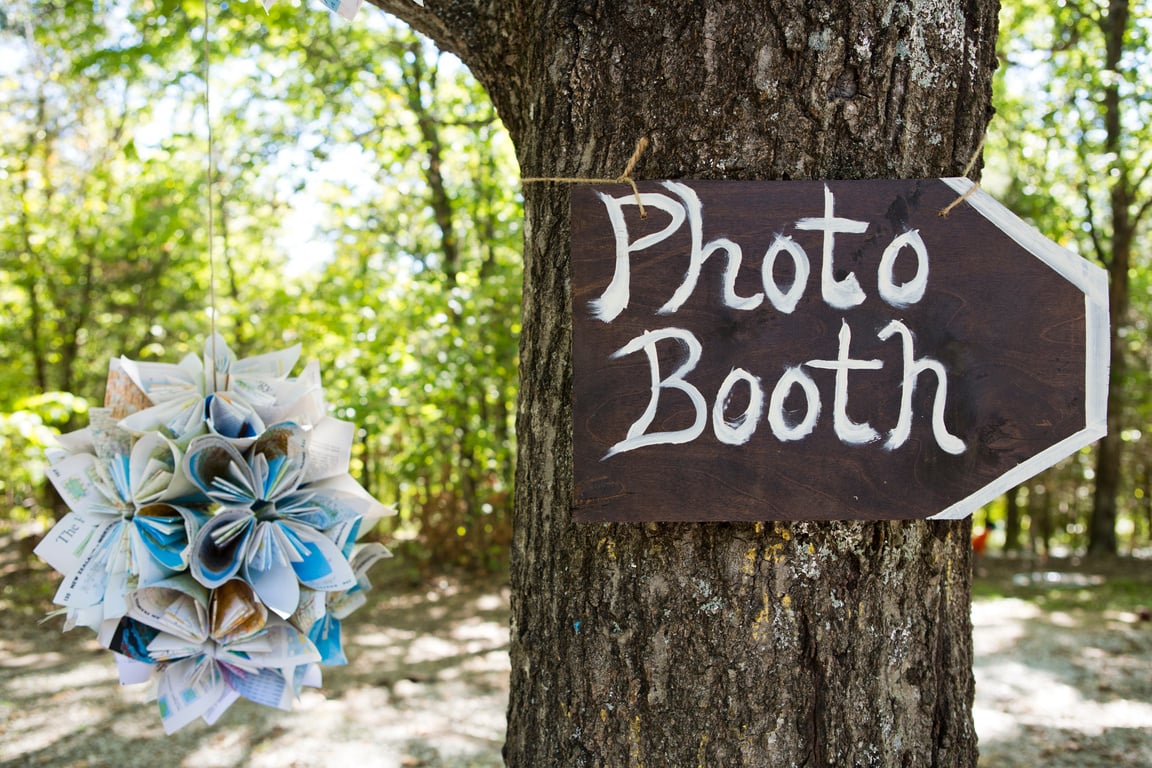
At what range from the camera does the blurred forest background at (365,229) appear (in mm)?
5352

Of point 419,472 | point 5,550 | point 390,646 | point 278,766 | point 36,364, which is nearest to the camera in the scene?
point 278,766

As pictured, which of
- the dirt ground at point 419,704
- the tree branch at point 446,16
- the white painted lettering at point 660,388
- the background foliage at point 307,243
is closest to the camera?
the white painted lettering at point 660,388

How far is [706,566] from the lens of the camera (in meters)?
1.18

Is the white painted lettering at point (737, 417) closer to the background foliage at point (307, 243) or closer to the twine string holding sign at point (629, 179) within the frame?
the twine string holding sign at point (629, 179)

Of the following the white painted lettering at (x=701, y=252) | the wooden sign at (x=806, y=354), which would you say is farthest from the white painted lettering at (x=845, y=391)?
the white painted lettering at (x=701, y=252)

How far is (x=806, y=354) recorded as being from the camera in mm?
1163

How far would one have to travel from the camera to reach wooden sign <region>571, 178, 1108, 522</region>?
1.14 metres

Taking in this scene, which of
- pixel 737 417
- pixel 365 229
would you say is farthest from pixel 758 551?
pixel 365 229

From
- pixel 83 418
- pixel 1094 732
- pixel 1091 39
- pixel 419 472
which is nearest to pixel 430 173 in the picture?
pixel 419 472

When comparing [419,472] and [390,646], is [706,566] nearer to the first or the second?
[390,646]

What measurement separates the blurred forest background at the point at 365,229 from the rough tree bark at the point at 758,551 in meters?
3.61

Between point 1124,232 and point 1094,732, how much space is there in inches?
227

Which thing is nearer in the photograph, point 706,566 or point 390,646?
point 706,566

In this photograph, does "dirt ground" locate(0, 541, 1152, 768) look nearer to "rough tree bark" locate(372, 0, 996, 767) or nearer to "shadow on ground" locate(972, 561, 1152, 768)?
"shadow on ground" locate(972, 561, 1152, 768)
